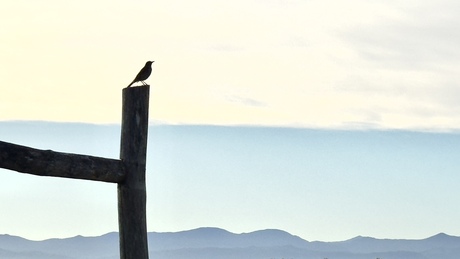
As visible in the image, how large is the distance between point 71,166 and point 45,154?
1.12 feet

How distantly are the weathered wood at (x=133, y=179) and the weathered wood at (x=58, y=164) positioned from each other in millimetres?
136

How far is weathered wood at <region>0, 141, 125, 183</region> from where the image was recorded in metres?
9.69

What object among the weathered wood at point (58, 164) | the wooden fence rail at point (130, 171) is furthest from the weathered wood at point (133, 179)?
the weathered wood at point (58, 164)

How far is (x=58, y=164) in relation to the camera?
10031 millimetres

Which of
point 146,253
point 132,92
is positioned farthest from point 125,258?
point 132,92

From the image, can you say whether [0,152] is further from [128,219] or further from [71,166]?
[128,219]

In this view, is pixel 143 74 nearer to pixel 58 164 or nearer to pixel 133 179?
pixel 133 179

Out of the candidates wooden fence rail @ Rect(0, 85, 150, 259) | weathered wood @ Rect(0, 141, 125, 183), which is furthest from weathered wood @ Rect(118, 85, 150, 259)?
weathered wood @ Rect(0, 141, 125, 183)

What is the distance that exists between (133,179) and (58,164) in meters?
0.96

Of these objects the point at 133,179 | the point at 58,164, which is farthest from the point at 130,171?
the point at 58,164

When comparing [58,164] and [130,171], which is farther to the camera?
[130,171]

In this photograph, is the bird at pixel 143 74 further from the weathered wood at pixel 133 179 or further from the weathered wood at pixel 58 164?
the weathered wood at pixel 58 164

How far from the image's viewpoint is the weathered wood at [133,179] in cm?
1074

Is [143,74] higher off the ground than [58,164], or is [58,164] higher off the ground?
[143,74]
